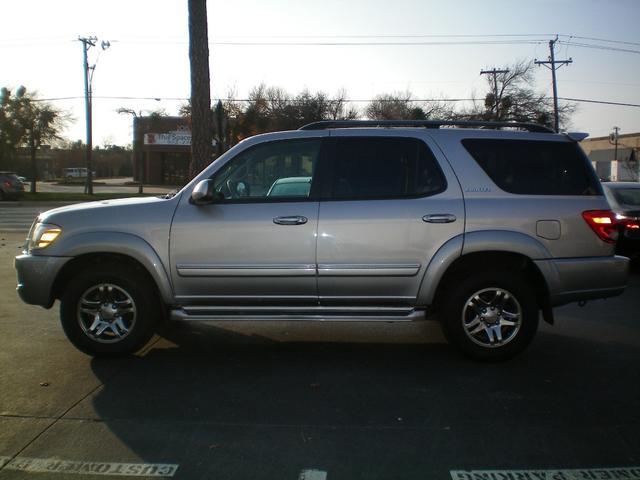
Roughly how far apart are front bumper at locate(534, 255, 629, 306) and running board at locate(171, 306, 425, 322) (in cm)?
114

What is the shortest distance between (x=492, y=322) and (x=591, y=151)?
8434 centimetres

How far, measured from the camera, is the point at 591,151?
80125mm

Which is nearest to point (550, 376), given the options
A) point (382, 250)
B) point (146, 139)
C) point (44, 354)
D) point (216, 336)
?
point (382, 250)

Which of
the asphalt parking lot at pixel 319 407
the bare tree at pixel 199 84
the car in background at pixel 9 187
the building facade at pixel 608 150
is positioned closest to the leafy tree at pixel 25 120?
the car in background at pixel 9 187

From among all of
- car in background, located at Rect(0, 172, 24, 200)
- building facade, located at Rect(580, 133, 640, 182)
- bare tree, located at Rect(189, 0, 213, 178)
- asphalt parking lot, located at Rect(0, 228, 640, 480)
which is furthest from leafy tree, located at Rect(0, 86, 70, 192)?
building facade, located at Rect(580, 133, 640, 182)

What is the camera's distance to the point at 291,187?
5.17 m

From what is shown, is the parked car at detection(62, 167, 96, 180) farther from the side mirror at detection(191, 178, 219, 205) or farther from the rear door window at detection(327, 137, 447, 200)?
the rear door window at detection(327, 137, 447, 200)

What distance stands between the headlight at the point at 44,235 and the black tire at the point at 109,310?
0.39 metres

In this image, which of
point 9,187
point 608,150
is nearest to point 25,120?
point 9,187

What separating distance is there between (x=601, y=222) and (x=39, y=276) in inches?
193

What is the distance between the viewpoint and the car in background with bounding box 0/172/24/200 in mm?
32000

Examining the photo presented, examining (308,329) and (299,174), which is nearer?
(299,174)

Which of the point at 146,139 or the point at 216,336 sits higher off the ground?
the point at 146,139

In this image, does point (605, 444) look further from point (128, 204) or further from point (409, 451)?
point (128, 204)
